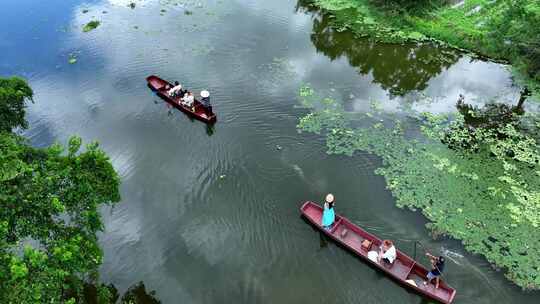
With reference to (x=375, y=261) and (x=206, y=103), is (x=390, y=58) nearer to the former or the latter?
(x=206, y=103)

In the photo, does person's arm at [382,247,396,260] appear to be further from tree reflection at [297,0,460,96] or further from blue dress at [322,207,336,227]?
tree reflection at [297,0,460,96]

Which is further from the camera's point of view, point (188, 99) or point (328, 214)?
point (188, 99)

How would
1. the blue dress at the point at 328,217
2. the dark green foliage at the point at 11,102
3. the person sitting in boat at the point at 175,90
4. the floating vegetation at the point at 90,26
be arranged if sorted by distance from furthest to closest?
the floating vegetation at the point at 90,26, the person sitting in boat at the point at 175,90, the blue dress at the point at 328,217, the dark green foliage at the point at 11,102

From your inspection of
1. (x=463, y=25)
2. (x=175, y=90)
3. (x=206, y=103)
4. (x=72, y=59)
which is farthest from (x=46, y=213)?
(x=463, y=25)

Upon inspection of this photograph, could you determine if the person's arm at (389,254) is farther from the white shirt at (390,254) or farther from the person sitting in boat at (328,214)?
the person sitting in boat at (328,214)

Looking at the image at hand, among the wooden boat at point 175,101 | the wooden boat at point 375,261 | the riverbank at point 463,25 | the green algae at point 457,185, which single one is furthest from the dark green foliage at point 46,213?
the riverbank at point 463,25
